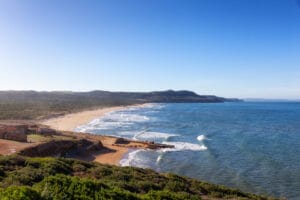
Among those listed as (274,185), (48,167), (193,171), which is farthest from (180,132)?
(48,167)

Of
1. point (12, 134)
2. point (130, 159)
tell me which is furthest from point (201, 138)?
point (12, 134)

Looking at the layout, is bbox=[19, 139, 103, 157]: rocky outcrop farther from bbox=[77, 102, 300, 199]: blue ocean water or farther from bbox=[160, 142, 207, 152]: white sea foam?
bbox=[160, 142, 207, 152]: white sea foam

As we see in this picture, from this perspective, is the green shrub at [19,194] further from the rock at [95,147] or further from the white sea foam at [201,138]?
the white sea foam at [201,138]

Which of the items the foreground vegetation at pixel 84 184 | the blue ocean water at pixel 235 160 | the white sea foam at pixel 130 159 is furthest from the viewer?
the white sea foam at pixel 130 159

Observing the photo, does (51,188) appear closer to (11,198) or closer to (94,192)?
(94,192)

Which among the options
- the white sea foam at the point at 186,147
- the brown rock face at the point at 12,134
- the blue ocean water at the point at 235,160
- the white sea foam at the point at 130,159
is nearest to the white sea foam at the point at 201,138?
the blue ocean water at the point at 235,160

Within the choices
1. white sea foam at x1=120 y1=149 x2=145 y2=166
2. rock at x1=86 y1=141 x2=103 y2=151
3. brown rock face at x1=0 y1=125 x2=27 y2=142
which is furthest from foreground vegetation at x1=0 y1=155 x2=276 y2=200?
rock at x1=86 y1=141 x2=103 y2=151

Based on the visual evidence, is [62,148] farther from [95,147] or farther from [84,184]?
[84,184]

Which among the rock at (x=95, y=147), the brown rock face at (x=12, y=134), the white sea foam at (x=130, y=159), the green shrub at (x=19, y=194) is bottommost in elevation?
the white sea foam at (x=130, y=159)
